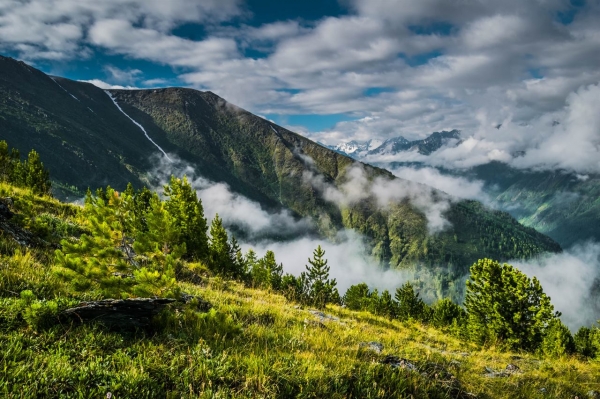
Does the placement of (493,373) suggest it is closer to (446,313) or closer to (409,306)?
(446,313)

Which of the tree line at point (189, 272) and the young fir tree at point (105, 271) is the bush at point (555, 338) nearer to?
the tree line at point (189, 272)

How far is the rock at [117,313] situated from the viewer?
213 inches

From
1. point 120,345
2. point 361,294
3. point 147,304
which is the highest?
point 147,304

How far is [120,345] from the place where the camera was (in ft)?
16.6

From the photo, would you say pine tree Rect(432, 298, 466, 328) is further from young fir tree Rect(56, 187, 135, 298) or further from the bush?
young fir tree Rect(56, 187, 135, 298)

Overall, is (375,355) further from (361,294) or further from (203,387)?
(361,294)

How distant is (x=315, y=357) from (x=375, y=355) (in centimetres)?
196

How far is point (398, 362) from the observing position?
6879mm

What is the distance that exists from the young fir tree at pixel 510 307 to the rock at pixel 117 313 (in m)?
35.1

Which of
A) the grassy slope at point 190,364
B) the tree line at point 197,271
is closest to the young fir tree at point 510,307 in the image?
the tree line at point 197,271

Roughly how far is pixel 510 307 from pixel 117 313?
132ft

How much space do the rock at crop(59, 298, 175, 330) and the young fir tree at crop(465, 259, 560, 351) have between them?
3505cm

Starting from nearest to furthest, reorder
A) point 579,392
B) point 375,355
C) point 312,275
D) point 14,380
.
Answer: point 14,380
point 375,355
point 579,392
point 312,275

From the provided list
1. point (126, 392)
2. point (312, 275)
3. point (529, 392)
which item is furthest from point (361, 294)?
point (126, 392)
